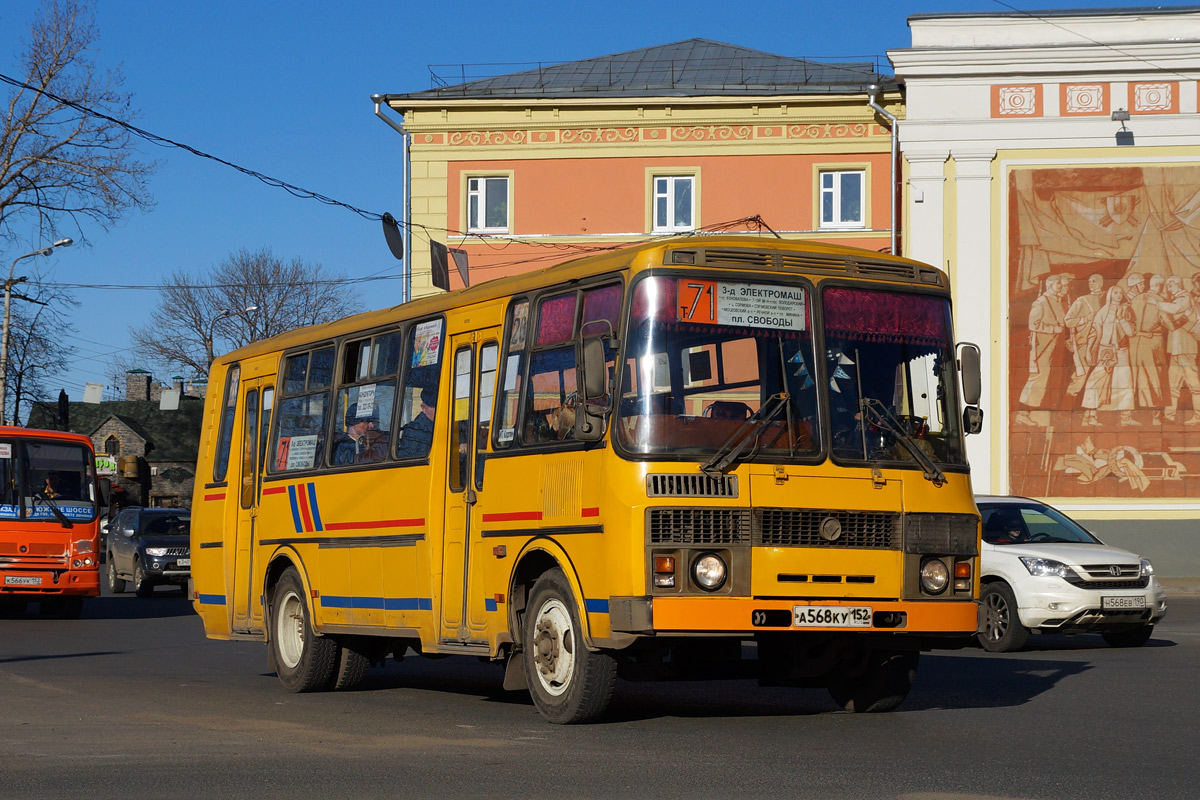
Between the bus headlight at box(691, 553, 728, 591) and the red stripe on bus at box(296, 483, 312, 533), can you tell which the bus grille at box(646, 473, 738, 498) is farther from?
the red stripe on bus at box(296, 483, 312, 533)

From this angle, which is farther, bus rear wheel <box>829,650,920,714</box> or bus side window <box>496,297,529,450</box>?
bus rear wheel <box>829,650,920,714</box>

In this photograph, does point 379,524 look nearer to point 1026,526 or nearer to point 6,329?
point 1026,526

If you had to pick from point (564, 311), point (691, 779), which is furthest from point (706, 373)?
point (691, 779)

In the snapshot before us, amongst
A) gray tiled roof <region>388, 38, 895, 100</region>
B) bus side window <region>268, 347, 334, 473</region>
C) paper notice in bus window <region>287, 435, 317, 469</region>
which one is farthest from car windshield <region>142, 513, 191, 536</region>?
paper notice in bus window <region>287, 435, 317, 469</region>

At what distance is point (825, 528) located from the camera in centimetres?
930

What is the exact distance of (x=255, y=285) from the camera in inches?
2734

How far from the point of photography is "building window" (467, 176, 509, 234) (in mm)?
37719

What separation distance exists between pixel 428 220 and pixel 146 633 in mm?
18819

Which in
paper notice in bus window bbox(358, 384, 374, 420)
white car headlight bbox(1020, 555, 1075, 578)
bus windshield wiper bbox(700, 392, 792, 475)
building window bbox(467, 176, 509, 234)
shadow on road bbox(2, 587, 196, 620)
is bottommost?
shadow on road bbox(2, 587, 196, 620)

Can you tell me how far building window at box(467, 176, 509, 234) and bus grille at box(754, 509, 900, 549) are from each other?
2883 cm

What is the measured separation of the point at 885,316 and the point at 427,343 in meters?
3.50

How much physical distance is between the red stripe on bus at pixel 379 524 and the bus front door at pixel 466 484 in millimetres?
436

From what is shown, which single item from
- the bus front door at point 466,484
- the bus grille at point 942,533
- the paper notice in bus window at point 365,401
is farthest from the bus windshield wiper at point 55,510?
the bus grille at point 942,533

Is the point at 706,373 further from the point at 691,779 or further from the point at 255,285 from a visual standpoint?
the point at 255,285
